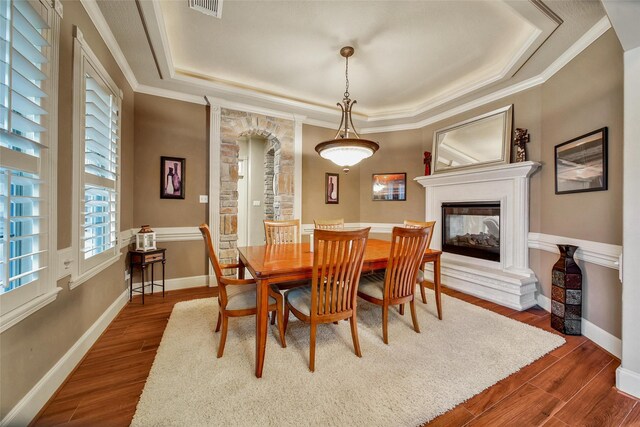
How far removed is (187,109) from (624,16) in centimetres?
418

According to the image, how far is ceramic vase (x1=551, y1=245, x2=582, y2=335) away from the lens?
7.45ft

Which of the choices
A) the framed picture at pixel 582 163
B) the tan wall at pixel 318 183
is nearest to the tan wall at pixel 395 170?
the tan wall at pixel 318 183

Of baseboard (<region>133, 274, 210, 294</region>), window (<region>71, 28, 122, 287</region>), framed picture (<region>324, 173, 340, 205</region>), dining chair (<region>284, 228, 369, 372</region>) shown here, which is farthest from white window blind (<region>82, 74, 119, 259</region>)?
framed picture (<region>324, 173, 340, 205</region>)

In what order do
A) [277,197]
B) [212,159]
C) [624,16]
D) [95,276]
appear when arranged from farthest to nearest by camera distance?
[277,197], [212,159], [95,276], [624,16]

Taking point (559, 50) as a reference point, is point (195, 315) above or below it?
below

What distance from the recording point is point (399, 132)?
4.69 meters

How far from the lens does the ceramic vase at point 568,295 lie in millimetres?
2270

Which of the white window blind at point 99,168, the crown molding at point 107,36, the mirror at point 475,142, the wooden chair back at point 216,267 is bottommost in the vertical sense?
the wooden chair back at point 216,267

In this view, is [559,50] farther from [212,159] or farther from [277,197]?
[212,159]

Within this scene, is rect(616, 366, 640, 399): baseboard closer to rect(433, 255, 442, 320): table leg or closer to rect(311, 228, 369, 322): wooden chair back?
rect(433, 255, 442, 320): table leg

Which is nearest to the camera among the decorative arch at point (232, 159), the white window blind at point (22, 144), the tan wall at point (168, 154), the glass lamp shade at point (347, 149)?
the white window blind at point (22, 144)

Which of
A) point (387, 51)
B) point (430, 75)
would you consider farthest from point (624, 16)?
point (430, 75)

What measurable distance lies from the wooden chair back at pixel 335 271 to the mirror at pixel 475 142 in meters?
2.70

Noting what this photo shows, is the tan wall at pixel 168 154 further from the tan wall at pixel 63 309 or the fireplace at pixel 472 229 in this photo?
the fireplace at pixel 472 229
